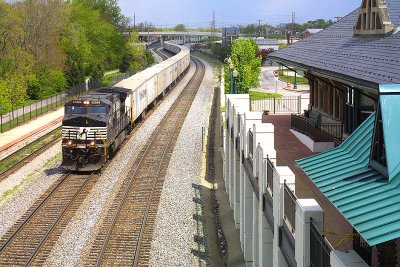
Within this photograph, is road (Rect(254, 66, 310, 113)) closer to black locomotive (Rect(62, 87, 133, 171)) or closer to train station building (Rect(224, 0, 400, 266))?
black locomotive (Rect(62, 87, 133, 171))

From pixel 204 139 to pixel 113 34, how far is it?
58691 millimetres

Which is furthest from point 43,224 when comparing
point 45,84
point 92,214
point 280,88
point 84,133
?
point 280,88

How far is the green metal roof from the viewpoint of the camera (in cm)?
605

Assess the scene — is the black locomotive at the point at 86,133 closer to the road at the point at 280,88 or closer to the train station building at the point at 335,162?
the train station building at the point at 335,162

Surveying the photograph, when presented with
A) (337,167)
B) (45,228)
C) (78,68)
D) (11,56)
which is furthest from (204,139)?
(78,68)

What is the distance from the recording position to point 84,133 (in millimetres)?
25234

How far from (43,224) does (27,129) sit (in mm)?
21824

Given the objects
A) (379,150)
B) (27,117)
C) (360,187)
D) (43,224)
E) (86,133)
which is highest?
(379,150)

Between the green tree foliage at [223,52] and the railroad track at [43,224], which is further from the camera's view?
the green tree foliage at [223,52]

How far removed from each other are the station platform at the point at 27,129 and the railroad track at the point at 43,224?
10.6 m

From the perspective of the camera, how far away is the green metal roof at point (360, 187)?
19.9 feet

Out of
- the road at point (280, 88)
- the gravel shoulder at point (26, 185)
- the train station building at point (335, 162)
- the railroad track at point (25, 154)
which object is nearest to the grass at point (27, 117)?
the railroad track at point (25, 154)

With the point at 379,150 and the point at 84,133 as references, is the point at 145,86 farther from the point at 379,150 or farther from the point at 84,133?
the point at 379,150

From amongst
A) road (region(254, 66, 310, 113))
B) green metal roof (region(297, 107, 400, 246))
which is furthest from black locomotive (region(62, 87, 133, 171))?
road (region(254, 66, 310, 113))
